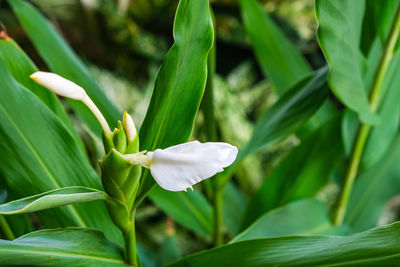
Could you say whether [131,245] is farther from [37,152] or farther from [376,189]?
[376,189]

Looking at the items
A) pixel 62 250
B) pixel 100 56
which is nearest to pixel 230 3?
pixel 100 56

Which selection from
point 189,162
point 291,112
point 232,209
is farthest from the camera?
point 232,209

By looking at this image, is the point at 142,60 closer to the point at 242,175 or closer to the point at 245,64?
the point at 245,64

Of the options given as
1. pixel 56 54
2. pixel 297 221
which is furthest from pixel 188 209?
pixel 56 54

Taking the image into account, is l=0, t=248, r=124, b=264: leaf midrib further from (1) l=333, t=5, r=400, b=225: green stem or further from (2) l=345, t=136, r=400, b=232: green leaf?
(2) l=345, t=136, r=400, b=232: green leaf

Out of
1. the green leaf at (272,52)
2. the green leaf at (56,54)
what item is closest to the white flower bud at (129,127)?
the green leaf at (56,54)

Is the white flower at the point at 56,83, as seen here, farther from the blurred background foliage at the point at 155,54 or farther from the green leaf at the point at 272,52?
the blurred background foliage at the point at 155,54

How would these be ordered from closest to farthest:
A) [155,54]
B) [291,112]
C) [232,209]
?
1. [291,112]
2. [232,209]
3. [155,54]
